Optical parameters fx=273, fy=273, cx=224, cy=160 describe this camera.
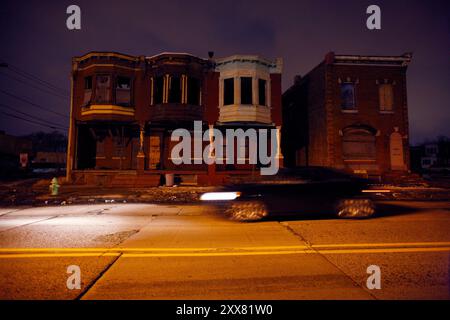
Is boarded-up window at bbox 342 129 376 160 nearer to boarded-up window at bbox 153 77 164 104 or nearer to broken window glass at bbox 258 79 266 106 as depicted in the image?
broken window glass at bbox 258 79 266 106

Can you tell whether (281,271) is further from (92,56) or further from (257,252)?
(92,56)

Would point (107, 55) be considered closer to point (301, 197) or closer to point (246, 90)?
point (246, 90)

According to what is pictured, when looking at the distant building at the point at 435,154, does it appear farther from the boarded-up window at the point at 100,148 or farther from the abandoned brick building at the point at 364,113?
the boarded-up window at the point at 100,148

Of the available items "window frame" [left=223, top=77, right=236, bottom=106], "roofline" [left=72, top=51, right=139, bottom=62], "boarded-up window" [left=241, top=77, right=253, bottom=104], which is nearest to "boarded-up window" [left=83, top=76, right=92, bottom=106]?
"roofline" [left=72, top=51, right=139, bottom=62]

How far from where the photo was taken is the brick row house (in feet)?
65.5

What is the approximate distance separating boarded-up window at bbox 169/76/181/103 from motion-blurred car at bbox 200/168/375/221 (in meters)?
14.2

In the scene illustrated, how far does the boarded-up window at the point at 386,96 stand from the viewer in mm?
21656

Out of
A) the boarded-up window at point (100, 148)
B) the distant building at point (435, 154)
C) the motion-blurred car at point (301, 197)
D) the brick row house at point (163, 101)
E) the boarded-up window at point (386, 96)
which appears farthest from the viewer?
the distant building at point (435, 154)

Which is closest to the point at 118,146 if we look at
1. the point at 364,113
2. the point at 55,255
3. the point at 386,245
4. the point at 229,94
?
the point at 229,94

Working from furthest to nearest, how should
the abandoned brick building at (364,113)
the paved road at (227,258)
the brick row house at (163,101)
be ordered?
the abandoned brick building at (364,113), the brick row house at (163,101), the paved road at (227,258)

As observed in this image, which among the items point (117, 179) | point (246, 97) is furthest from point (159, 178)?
point (246, 97)

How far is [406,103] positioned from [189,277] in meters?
23.9

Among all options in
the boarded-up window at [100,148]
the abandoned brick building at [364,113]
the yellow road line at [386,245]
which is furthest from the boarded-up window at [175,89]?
the yellow road line at [386,245]
